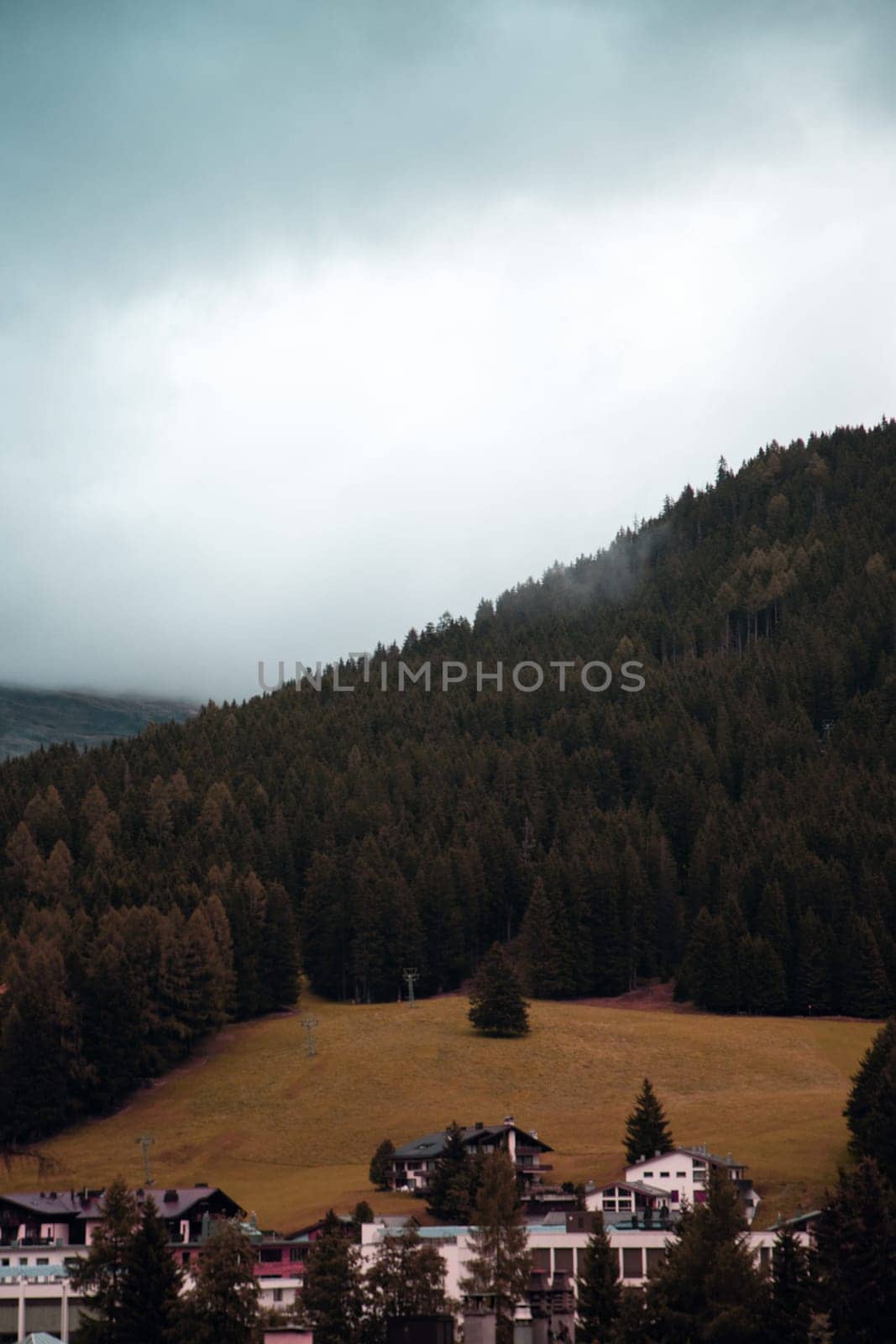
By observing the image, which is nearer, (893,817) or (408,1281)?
(408,1281)

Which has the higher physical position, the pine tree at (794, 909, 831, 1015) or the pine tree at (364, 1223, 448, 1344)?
the pine tree at (794, 909, 831, 1015)

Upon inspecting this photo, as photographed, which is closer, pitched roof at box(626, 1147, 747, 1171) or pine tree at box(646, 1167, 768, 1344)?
pine tree at box(646, 1167, 768, 1344)

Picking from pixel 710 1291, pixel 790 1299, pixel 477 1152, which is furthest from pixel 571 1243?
pixel 790 1299

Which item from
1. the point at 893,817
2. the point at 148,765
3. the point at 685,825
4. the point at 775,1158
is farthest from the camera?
the point at 148,765

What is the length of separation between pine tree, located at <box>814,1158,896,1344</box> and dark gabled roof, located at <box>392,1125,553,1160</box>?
31.3 m

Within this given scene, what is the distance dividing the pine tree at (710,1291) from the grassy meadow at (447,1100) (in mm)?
19733

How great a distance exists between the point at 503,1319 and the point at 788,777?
116724 mm

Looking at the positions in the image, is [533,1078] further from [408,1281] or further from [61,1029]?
[408,1281]

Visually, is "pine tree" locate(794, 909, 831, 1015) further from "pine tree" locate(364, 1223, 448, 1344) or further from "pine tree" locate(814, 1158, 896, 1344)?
"pine tree" locate(364, 1223, 448, 1344)

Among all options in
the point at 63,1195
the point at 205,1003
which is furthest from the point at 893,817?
the point at 63,1195

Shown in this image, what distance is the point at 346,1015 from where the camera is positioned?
5394 inches

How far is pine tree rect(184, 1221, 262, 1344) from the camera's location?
2462 inches

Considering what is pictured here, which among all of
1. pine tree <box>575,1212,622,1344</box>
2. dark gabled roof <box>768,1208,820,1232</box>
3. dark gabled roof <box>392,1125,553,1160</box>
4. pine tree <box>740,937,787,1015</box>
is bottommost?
pine tree <box>575,1212,622,1344</box>

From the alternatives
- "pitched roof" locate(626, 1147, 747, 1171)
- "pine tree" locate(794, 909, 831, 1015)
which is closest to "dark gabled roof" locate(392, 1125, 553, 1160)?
"pitched roof" locate(626, 1147, 747, 1171)
